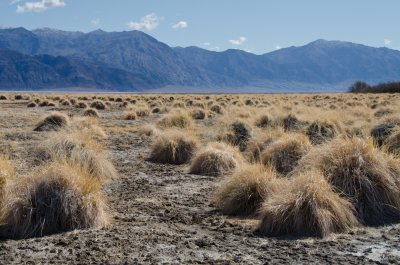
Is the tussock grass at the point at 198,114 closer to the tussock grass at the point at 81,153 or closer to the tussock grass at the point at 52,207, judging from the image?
the tussock grass at the point at 81,153

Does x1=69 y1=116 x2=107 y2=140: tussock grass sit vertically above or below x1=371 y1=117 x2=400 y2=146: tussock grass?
below

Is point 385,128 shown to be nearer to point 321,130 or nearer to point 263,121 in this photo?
point 321,130

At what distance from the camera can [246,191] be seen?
8.66 metres

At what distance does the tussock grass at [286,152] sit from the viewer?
1173cm

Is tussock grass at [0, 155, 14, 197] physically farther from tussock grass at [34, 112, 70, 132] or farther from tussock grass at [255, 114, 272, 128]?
tussock grass at [255, 114, 272, 128]

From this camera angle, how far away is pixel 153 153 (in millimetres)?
14305

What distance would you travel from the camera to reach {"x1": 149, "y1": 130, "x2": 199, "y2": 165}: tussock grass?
45.6 ft

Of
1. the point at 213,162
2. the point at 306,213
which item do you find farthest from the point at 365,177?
the point at 213,162

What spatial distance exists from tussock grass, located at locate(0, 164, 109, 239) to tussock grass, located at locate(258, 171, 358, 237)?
226 centimetres

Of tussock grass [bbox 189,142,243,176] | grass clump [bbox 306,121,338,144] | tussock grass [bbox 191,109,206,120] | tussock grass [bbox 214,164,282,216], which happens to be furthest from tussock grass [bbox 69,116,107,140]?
tussock grass [bbox 214,164,282,216]

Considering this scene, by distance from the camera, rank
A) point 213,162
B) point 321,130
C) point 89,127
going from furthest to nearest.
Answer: point 89,127 < point 321,130 < point 213,162

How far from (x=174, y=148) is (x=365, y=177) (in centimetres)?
635

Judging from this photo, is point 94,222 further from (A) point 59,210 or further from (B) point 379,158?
(B) point 379,158

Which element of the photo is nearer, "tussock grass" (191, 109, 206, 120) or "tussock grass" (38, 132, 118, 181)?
"tussock grass" (38, 132, 118, 181)
